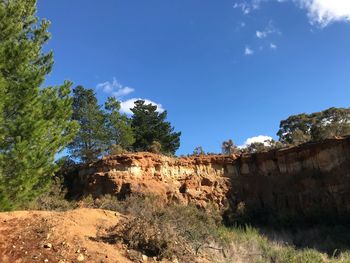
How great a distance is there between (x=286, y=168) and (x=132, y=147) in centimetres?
1484

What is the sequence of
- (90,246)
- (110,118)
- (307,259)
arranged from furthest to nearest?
(110,118), (307,259), (90,246)

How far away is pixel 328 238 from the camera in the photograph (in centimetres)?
2138

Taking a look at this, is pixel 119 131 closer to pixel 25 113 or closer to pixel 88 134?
pixel 88 134

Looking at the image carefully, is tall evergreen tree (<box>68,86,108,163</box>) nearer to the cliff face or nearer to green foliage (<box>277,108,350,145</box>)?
the cliff face

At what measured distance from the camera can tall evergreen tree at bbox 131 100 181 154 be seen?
39469 mm

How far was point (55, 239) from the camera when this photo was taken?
9.57 m

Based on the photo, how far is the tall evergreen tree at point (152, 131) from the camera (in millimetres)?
39469

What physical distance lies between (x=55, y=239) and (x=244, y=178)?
21.1 meters

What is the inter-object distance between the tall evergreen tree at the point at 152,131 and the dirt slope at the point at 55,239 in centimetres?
2728

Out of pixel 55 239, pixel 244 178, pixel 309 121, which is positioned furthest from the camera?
pixel 309 121

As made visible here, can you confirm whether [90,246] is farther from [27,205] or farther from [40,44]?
[40,44]

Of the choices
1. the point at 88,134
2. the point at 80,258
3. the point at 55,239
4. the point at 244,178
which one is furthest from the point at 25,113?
the point at 88,134

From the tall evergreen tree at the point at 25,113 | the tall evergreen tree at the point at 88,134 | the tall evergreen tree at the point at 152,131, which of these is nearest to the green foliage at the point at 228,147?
the tall evergreen tree at the point at 152,131

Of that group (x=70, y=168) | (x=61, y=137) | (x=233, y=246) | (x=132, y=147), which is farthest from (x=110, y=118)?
(x=233, y=246)
